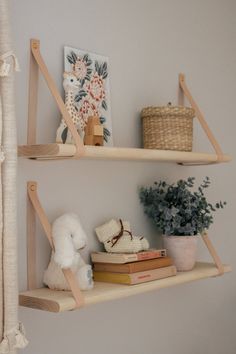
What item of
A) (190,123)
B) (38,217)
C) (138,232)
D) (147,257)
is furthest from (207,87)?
(38,217)

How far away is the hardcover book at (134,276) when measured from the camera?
162 centimetres

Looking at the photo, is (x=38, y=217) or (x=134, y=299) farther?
(x=134, y=299)

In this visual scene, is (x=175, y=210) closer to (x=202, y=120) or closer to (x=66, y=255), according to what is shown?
(x=202, y=120)

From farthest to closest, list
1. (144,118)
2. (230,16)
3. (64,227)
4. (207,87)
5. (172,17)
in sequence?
(230,16) → (207,87) → (172,17) → (144,118) → (64,227)

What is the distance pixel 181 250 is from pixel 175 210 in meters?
0.14

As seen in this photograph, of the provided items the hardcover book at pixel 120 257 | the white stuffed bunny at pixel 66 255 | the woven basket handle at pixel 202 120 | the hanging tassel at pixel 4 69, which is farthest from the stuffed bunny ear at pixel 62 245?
the woven basket handle at pixel 202 120

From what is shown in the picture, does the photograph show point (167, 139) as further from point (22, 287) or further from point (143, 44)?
point (22, 287)

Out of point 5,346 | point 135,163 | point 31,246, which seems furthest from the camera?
point 135,163

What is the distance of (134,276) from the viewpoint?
5.34 feet

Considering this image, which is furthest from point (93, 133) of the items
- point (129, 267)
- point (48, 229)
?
point (129, 267)

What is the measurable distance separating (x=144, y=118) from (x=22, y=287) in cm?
70

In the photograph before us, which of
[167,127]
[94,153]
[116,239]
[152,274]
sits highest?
[167,127]

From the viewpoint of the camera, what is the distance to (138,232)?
1.92m

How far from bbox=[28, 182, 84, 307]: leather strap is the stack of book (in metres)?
0.21
